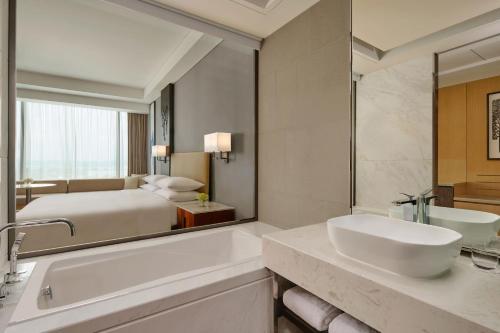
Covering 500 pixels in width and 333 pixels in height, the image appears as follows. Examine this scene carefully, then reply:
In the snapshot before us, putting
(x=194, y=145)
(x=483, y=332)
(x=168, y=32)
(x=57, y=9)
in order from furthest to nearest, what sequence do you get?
(x=194, y=145)
(x=168, y=32)
(x=57, y=9)
(x=483, y=332)

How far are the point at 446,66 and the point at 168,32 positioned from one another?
186 cm

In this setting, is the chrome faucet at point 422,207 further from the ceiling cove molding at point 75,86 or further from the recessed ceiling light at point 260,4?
the ceiling cove molding at point 75,86

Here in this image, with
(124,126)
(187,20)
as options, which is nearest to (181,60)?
(187,20)

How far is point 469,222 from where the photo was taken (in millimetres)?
1005

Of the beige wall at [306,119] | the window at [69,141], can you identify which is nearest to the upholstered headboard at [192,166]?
Answer: the window at [69,141]

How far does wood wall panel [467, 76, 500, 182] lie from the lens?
0.95 m

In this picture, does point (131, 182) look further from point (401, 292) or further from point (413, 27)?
point (413, 27)

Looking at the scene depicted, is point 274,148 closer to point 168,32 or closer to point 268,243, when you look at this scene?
point 268,243

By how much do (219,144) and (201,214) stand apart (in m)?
0.68

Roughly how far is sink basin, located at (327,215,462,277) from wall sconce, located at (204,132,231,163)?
1.42 meters

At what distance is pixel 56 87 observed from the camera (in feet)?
5.26

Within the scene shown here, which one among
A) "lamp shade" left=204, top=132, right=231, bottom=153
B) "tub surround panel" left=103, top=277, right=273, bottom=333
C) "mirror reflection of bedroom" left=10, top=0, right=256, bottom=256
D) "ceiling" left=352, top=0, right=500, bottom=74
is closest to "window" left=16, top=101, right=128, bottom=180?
"mirror reflection of bedroom" left=10, top=0, right=256, bottom=256

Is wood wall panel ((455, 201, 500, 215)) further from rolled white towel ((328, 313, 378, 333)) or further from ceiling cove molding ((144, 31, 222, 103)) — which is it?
ceiling cove molding ((144, 31, 222, 103))

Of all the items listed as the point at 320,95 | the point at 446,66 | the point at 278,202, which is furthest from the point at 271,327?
the point at 446,66
